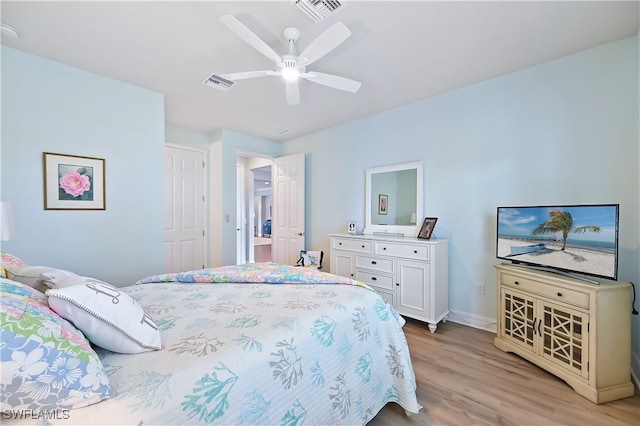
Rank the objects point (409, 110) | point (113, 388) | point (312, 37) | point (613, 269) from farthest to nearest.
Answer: point (409, 110), point (312, 37), point (613, 269), point (113, 388)

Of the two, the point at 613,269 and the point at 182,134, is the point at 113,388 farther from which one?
the point at 182,134

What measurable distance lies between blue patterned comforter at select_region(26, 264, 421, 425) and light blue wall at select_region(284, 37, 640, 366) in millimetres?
1673

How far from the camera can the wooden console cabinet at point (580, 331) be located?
1688 mm

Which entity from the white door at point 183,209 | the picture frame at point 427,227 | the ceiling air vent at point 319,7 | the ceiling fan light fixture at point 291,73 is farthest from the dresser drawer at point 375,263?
the white door at point 183,209

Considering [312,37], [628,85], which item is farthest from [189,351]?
[628,85]

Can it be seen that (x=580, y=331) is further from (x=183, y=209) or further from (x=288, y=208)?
(x=183, y=209)

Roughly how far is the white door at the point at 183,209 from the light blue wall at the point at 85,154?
107 cm

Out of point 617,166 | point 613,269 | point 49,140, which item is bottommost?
point 613,269

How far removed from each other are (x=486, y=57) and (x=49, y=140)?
3.84 metres

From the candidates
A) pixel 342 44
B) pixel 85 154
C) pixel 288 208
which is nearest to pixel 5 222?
pixel 85 154

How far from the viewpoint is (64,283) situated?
1083 millimetres

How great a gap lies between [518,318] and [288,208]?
3.33 metres

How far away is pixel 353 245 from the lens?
3.29 meters

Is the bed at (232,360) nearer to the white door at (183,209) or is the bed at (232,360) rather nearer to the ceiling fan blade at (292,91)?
the ceiling fan blade at (292,91)
